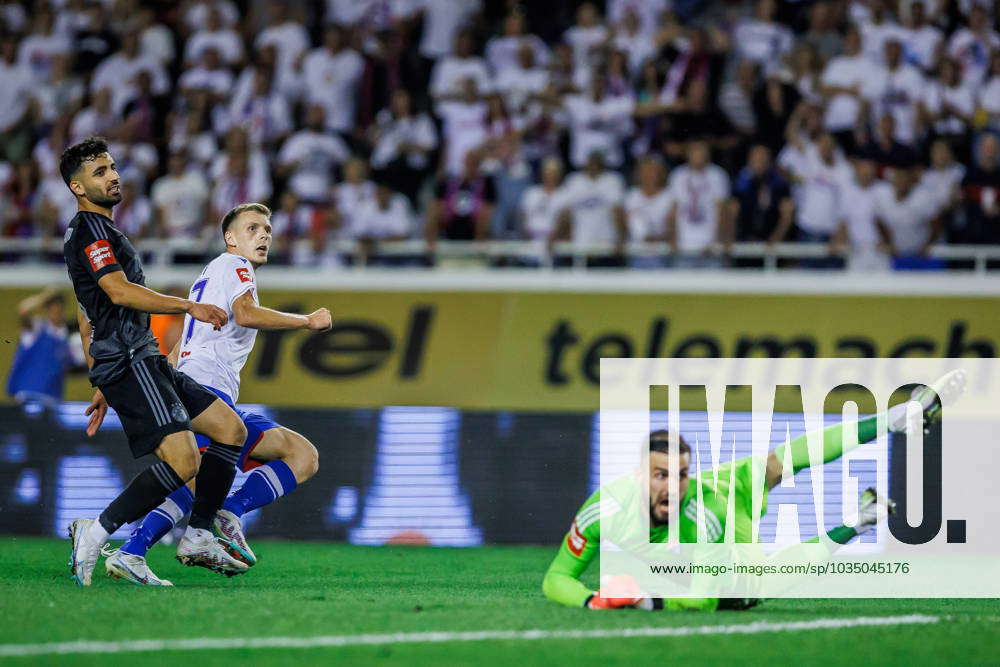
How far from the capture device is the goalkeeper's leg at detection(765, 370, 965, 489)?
6.76 metres

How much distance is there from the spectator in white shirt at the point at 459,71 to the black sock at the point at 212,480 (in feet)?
24.9

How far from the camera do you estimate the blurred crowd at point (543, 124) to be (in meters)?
13.3

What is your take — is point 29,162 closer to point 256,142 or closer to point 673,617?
point 256,142

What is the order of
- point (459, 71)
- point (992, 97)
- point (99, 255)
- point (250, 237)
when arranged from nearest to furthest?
point (99, 255) < point (250, 237) < point (992, 97) < point (459, 71)

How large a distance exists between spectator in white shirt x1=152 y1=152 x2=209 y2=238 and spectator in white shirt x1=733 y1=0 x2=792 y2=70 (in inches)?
209

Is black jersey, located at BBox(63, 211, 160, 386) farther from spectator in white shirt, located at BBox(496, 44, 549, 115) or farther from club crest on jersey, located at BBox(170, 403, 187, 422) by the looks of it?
spectator in white shirt, located at BBox(496, 44, 549, 115)

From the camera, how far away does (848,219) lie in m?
13.3

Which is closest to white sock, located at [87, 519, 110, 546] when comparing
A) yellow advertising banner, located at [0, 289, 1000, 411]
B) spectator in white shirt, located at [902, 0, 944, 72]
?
yellow advertising banner, located at [0, 289, 1000, 411]

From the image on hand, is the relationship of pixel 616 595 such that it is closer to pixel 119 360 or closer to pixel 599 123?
pixel 119 360

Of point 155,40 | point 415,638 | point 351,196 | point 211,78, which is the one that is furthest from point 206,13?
point 415,638

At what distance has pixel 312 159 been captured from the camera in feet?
45.4

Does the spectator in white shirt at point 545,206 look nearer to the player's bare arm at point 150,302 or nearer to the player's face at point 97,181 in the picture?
the player's face at point 97,181

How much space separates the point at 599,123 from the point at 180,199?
3967 millimetres

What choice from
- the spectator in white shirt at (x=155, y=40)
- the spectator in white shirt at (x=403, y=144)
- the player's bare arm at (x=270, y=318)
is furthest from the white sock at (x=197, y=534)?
the spectator in white shirt at (x=155, y=40)
